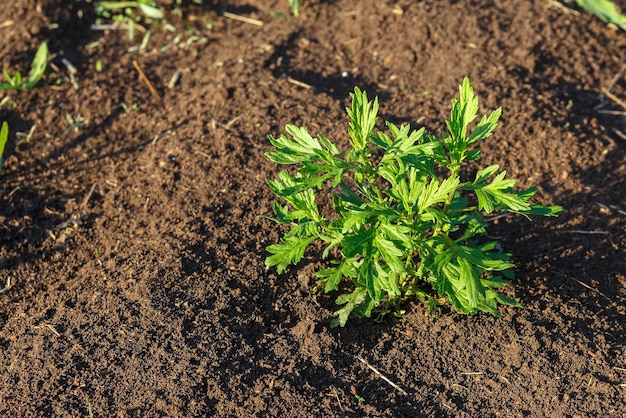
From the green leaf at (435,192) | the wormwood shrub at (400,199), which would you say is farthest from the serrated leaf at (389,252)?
the green leaf at (435,192)

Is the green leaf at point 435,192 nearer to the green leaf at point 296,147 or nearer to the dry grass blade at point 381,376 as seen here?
the green leaf at point 296,147

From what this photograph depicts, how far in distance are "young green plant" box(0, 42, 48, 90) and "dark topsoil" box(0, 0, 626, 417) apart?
3.1 inches

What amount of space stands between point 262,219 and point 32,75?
6.80 ft

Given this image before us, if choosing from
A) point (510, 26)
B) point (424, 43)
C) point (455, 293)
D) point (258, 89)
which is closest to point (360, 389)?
point (455, 293)

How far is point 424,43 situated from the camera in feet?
16.6

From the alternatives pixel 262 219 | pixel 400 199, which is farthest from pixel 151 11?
pixel 400 199

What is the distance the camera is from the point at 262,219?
3938 millimetres

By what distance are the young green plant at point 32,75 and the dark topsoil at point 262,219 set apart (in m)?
0.08

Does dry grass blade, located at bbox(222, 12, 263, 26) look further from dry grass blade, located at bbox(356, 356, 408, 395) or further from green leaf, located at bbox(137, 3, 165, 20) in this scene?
dry grass blade, located at bbox(356, 356, 408, 395)

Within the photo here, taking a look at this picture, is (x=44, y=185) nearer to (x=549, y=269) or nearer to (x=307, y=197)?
(x=307, y=197)

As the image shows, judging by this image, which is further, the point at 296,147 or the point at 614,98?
the point at 614,98

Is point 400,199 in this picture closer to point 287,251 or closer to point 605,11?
point 287,251

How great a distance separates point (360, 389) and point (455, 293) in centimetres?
62

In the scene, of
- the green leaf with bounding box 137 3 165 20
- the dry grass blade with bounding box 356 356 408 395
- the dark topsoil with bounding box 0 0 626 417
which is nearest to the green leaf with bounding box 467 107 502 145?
the dark topsoil with bounding box 0 0 626 417
